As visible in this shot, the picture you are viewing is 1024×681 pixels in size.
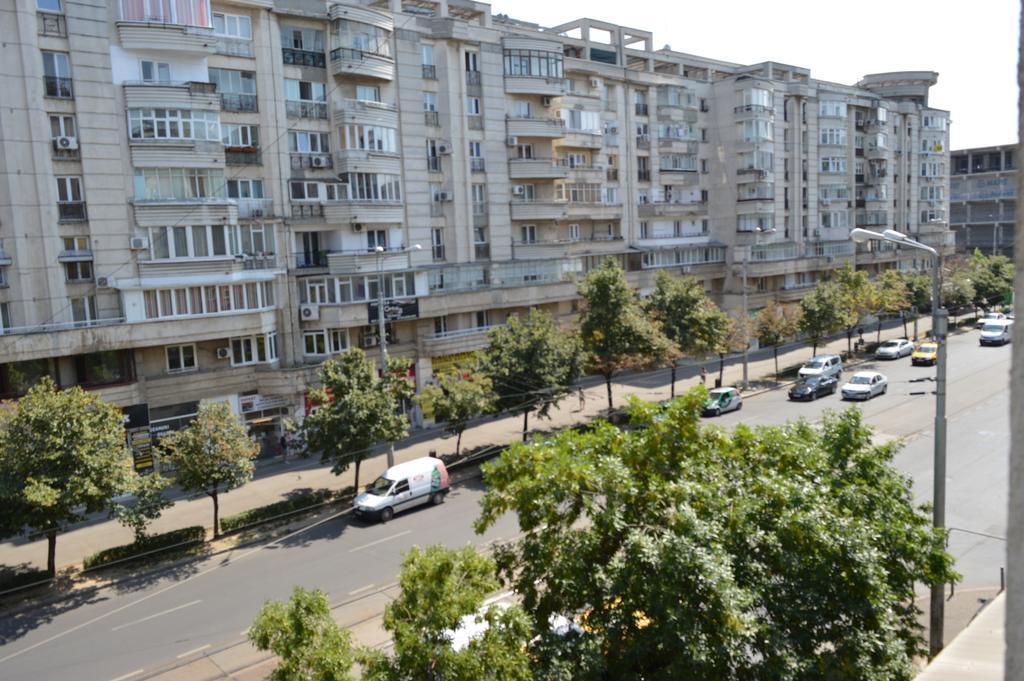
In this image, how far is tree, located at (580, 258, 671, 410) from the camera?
38.8m

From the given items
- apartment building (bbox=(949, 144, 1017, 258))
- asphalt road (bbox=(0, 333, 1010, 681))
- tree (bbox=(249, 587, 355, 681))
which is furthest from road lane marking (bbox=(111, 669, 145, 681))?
apartment building (bbox=(949, 144, 1017, 258))

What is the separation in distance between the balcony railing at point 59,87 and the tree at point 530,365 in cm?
1989

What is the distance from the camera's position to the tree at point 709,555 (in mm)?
11172

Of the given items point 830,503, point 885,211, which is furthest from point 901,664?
point 885,211

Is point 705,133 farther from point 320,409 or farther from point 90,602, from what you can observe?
point 90,602

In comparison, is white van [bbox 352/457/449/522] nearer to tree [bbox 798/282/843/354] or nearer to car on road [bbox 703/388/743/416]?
car on road [bbox 703/388/743/416]

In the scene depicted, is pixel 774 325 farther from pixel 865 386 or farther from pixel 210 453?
pixel 210 453

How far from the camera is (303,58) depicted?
1532 inches

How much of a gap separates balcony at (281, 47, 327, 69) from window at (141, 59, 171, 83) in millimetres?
5973

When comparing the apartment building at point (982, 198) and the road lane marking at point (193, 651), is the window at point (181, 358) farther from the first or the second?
the apartment building at point (982, 198)

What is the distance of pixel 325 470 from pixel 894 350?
4024cm

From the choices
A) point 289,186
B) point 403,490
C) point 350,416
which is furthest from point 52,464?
point 289,186

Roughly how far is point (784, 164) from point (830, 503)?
60006 millimetres

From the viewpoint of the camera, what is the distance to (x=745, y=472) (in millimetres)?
14117
